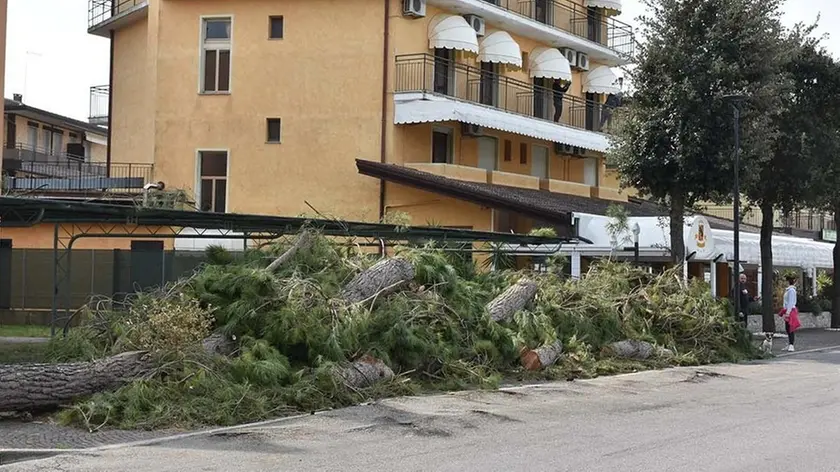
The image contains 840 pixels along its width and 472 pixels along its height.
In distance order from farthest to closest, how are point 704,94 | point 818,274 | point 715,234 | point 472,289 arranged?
point 818,274
point 715,234
point 704,94
point 472,289

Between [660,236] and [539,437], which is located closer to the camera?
[539,437]

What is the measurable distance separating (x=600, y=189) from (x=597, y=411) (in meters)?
29.3

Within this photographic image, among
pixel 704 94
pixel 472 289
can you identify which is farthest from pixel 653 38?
pixel 472 289

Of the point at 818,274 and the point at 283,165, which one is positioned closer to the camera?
the point at 283,165

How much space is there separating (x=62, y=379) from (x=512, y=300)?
936 centimetres

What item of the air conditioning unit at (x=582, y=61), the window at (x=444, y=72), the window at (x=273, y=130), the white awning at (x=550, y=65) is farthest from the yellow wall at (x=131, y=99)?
the air conditioning unit at (x=582, y=61)

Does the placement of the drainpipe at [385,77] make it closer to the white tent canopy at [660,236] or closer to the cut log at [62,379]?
the white tent canopy at [660,236]

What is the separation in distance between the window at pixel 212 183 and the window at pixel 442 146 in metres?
7.35

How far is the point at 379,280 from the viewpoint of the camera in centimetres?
1723

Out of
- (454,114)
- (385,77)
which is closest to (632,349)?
(454,114)

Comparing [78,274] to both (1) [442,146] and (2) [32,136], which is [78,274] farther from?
(2) [32,136]

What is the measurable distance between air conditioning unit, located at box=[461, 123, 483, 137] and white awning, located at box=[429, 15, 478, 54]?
250 cm

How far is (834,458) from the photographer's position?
34.6ft

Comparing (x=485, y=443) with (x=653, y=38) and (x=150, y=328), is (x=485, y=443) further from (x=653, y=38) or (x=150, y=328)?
(x=653, y=38)
